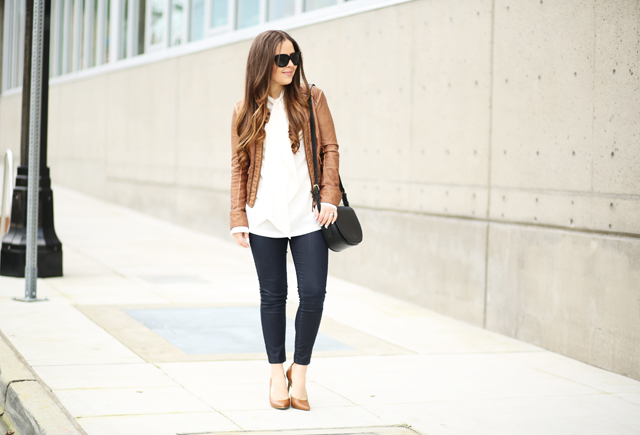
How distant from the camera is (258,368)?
220 inches

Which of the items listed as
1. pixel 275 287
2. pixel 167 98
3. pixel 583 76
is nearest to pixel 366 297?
pixel 583 76

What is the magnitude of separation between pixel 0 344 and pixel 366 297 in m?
3.94

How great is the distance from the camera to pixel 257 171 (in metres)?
4.53

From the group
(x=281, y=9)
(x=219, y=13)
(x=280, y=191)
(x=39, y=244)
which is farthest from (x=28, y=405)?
(x=219, y=13)

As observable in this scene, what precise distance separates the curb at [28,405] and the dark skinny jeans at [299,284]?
1.11 m

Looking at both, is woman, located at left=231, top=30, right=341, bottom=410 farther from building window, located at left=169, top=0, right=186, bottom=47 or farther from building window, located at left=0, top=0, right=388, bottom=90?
building window, located at left=169, top=0, right=186, bottom=47

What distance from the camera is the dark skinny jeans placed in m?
4.53

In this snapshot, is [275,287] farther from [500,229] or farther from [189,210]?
[189,210]

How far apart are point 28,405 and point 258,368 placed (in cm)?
158

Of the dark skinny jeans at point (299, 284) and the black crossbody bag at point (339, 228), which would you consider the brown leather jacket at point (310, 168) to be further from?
the dark skinny jeans at point (299, 284)

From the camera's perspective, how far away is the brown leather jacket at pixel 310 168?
453 centimetres

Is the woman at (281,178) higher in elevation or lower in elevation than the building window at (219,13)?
lower

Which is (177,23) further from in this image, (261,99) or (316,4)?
(261,99)

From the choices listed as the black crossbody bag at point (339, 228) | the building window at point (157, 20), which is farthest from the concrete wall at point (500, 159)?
the building window at point (157, 20)
